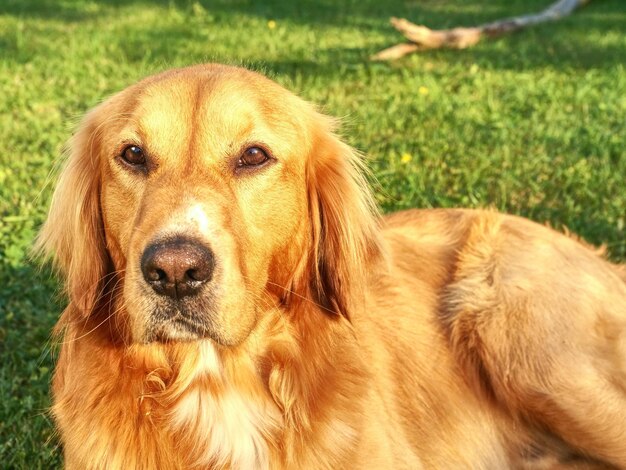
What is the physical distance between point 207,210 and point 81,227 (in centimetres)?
71

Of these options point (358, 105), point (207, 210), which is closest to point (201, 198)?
point (207, 210)

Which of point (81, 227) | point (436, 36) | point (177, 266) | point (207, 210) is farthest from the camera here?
point (436, 36)

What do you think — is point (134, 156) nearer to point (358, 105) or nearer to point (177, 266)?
point (177, 266)

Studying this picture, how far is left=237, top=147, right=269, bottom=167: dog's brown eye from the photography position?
284cm

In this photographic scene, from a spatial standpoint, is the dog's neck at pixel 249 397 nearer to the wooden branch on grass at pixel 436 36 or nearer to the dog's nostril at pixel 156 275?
the dog's nostril at pixel 156 275

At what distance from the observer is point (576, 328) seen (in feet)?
12.0

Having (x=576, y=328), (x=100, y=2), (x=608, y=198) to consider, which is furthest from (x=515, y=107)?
(x=100, y=2)

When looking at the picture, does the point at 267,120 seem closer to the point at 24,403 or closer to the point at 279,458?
the point at 279,458

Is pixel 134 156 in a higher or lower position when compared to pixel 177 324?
higher

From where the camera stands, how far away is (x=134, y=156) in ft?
9.29

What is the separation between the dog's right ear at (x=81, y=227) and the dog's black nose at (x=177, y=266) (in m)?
0.56

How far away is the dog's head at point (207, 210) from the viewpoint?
8.18ft

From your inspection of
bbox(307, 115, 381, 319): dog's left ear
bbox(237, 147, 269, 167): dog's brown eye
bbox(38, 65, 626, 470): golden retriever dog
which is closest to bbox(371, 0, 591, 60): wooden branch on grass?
bbox(38, 65, 626, 470): golden retriever dog

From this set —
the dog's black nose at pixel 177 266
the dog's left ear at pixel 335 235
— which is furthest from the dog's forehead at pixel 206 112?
the dog's black nose at pixel 177 266
